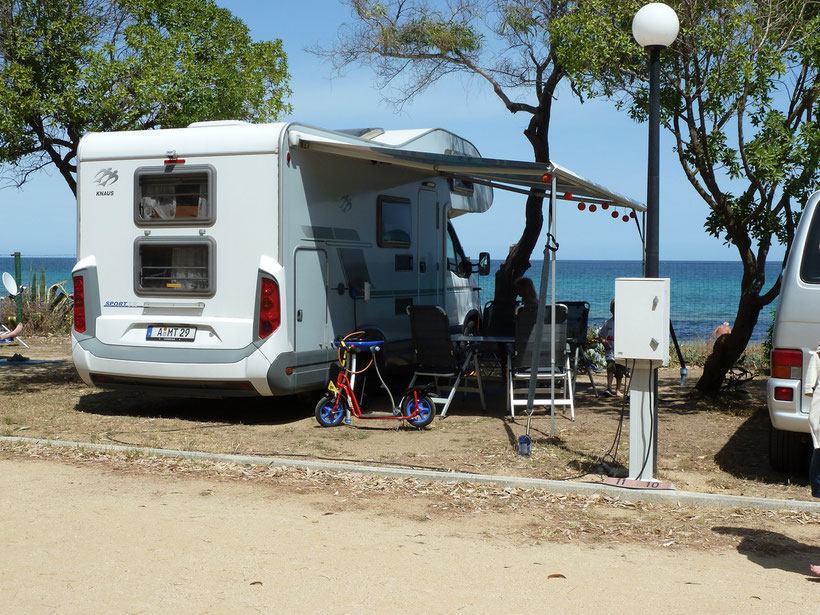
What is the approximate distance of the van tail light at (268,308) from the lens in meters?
8.23

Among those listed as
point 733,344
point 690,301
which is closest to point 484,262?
point 733,344

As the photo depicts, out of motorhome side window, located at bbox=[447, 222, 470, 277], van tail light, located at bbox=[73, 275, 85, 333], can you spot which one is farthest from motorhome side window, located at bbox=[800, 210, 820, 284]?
van tail light, located at bbox=[73, 275, 85, 333]

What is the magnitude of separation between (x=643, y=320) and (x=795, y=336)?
101 cm

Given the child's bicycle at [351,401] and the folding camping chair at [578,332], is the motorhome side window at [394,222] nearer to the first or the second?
the child's bicycle at [351,401]

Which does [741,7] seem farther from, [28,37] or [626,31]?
[28,37]

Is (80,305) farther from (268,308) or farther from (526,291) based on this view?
(526,291)

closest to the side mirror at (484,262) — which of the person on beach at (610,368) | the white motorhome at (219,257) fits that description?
the person on beach at (610,368)

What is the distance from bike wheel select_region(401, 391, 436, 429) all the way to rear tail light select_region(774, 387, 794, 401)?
321 cm

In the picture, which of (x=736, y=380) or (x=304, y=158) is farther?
(x=736, y=380)

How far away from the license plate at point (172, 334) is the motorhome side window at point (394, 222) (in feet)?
Result: 7.52

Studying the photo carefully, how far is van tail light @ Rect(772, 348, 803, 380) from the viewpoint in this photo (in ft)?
20.1

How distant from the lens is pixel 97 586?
171 inches

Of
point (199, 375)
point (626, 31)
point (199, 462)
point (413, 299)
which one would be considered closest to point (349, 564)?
point (199, 462)

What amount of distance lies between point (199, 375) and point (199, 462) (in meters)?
1.59
